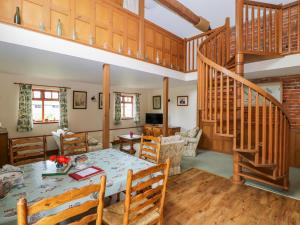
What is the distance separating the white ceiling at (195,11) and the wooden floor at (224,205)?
3804mm

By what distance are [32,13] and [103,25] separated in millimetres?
1204

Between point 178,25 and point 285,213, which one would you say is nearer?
point 285,213

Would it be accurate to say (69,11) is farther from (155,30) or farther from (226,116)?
(226,116)

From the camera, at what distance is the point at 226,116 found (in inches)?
111

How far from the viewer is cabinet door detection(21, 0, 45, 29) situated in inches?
96.4

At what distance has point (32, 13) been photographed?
2.51 metres

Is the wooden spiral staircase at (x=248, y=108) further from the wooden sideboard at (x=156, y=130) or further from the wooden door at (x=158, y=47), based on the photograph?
the wooden sideboard at (x=156, y=130)

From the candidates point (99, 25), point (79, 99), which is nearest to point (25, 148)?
point (99, 25)

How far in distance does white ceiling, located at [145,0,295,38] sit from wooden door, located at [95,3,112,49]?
1099 millimetres

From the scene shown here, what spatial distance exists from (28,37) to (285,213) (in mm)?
4400

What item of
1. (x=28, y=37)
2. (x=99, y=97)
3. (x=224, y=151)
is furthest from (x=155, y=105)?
(x=28, y=37)

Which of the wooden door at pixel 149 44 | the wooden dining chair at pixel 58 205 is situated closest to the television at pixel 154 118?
the wooden door at pixel 149 44

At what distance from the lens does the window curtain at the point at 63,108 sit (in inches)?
212

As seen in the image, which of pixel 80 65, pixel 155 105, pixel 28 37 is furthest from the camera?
pixel 155 105
